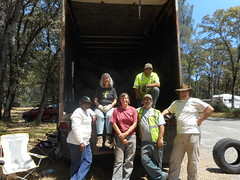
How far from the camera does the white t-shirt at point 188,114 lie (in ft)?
12.0

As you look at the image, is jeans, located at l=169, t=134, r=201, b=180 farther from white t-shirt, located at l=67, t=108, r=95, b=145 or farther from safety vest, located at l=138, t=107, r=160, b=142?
white t-shirt, located at l=67, t=108, r=95, b=145

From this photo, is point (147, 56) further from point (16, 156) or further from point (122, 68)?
point (16, 156)

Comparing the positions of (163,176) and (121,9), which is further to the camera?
(121,9)

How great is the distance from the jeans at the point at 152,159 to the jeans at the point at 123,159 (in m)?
0.21

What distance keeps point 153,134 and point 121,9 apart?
11.2 feet

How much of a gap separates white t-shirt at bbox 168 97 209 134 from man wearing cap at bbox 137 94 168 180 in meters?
0.31

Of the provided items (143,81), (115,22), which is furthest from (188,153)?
(115,22)

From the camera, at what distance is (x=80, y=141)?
3.54 metres

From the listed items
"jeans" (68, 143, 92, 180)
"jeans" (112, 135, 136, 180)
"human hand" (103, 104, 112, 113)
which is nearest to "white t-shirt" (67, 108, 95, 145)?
"jeans" (68, 143, 92, 180)

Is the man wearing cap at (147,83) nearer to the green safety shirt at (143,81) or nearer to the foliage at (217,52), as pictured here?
the green safety shirt at (143,81)

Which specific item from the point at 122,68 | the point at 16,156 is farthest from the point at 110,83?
the point at 122,68

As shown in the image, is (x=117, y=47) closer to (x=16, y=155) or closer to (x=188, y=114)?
(x=188, y=114)

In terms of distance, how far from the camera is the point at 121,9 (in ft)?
18.0

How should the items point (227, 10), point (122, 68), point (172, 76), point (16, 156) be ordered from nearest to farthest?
1. point (16, 156)
2. point (172, 76)
3. point (122, 68)
4. point (227, 10)
